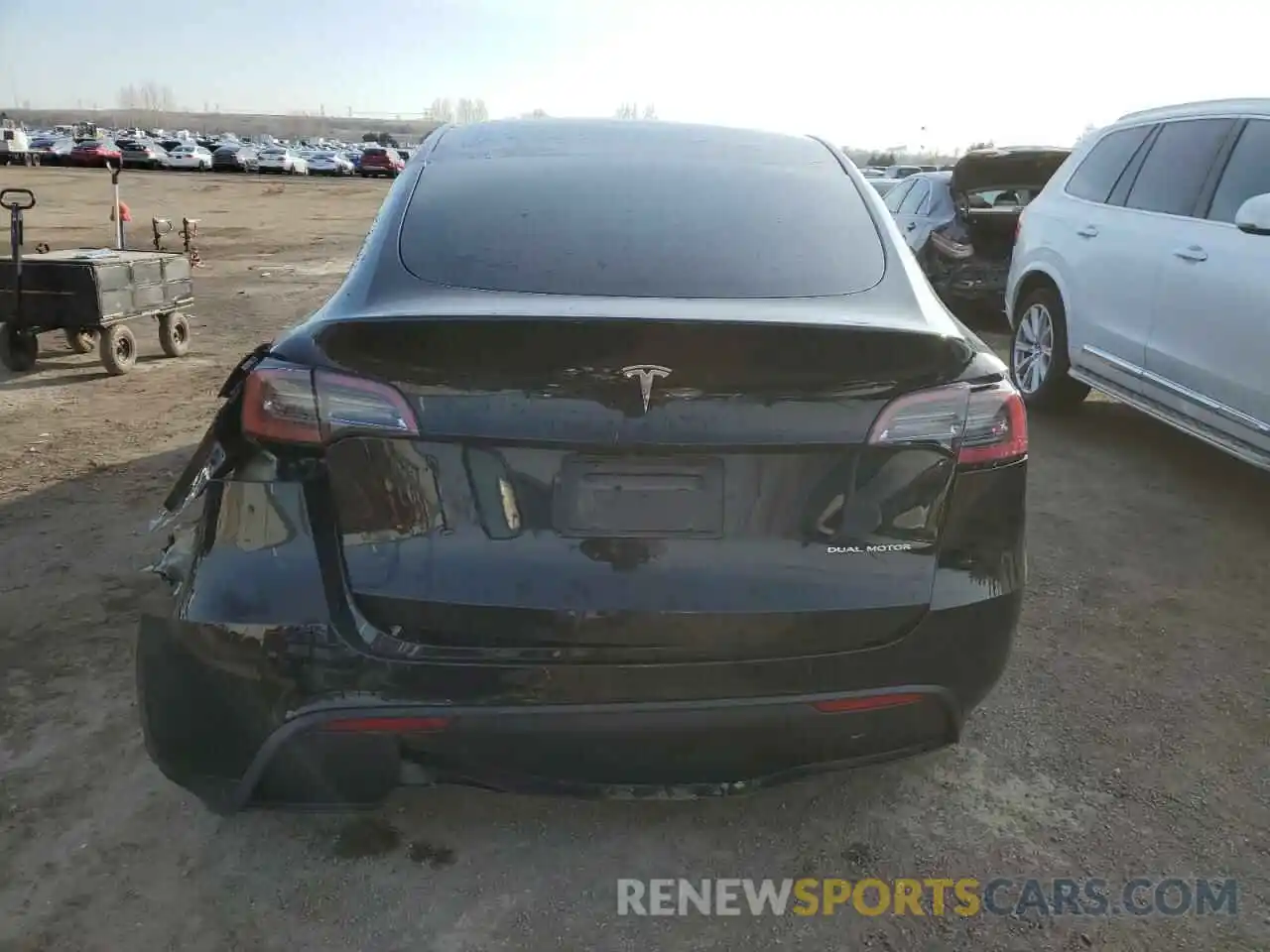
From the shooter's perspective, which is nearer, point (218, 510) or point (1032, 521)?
point (218, 510)

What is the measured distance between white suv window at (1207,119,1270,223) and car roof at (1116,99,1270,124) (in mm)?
78

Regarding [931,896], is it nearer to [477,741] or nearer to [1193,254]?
[477,741]

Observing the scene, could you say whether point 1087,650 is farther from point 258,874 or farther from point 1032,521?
point 258,874

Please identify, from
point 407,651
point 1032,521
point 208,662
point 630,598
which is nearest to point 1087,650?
point 1032,521

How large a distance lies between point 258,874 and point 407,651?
0.85 meters

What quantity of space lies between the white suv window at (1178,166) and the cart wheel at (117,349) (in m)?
6.99

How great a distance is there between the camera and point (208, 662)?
7.07 feet

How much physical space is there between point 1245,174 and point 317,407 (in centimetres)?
484

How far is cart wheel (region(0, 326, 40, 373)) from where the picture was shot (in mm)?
7871

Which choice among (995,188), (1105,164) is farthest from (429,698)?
(995,188)

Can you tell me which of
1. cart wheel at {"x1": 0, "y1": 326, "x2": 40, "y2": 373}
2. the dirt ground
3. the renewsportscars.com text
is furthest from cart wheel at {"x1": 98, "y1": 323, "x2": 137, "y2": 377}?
the renewsportscars.com text

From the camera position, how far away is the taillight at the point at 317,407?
2.06 meters

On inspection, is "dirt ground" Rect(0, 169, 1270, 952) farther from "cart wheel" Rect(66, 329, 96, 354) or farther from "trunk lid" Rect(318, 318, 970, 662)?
"cart wheel" Rect(66, 329, 96, 354)

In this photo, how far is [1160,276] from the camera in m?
5.46
